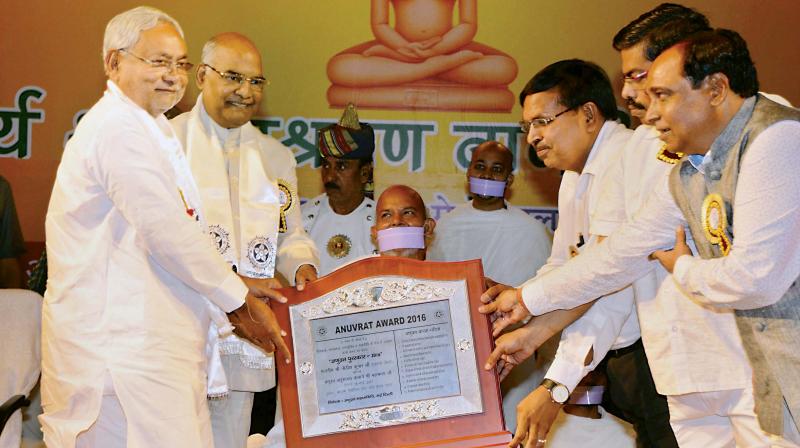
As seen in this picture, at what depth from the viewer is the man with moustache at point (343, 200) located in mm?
5688

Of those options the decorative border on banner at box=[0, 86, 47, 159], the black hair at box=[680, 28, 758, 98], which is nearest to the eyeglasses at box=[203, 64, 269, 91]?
the black hair at box=[680, 28, 758, 98]

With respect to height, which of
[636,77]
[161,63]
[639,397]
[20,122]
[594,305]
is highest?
[20,122]

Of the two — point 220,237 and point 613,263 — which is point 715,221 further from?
point 220,237

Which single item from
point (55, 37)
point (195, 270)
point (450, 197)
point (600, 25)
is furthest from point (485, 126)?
point (195, 270)

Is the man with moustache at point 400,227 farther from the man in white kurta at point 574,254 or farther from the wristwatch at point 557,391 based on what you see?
the wristwatch at point 557,391

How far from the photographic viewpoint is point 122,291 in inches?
126

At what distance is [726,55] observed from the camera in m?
2.95

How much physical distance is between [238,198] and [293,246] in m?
0.34

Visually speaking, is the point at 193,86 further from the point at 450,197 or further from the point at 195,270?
the point at 195,270

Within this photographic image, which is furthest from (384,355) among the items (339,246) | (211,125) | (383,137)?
(383,137)

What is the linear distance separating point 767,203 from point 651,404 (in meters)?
1.37

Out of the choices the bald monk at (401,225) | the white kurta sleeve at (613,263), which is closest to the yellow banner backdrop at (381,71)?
the bald monk at (401,225)

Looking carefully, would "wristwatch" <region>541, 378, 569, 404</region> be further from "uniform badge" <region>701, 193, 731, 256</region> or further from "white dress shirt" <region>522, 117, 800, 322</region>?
"uniform badge" <region>701, 193, 731, 256</region>

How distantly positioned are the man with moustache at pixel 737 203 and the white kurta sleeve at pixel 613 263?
0.03 metres
